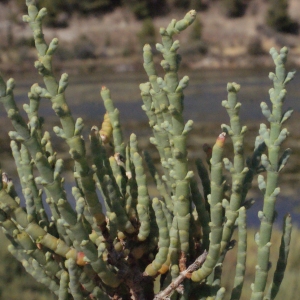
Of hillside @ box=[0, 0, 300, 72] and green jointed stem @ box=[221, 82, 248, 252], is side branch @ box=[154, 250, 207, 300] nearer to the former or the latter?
green jointed stem @ box=[221, 82, 248, 252]

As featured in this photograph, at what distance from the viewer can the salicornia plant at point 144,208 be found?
96 cm

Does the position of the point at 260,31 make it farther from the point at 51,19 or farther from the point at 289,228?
the point at 289,228

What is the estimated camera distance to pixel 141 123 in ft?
56.6

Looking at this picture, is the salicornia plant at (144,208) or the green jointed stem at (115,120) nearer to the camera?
the salicornia plant at (144,208)

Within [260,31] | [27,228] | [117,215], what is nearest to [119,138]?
[117,215]

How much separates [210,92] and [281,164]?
21.6 meters

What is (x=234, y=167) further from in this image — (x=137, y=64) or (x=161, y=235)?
(x=137, y=64)

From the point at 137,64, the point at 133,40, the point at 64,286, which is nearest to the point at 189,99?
the point at 137,64

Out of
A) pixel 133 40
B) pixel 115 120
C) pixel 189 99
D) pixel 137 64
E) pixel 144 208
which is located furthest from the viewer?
pixel 133 40

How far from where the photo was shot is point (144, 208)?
3.55ft

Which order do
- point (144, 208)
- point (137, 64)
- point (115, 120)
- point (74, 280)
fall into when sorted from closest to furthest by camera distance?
point (74, 280) < point (144, 208) < point (115, 120) < point (137, 64)

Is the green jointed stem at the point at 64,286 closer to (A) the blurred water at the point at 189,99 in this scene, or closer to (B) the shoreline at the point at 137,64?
(A) the blurred water at the point at 189,99

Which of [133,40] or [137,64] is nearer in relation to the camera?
[137,64]

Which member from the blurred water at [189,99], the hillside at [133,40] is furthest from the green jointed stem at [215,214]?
the hillside at [133,40]
